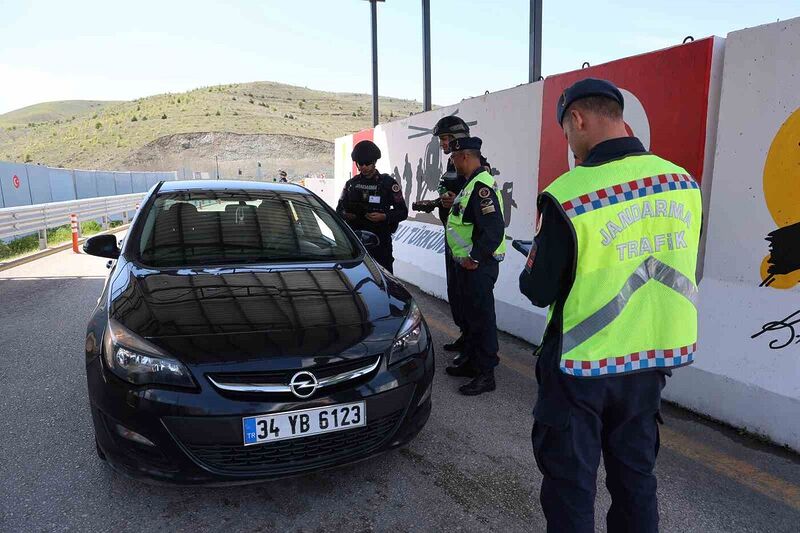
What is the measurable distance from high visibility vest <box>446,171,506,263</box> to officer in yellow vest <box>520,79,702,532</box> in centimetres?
174

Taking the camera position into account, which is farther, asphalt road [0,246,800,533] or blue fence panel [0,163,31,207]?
blue fence panel [0,163,31,207]

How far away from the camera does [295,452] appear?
2.30 m

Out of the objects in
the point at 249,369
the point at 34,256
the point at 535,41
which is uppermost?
the point at 535,41

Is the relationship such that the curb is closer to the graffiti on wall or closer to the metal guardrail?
the metal guardrail

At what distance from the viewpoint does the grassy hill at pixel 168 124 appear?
59.8 m

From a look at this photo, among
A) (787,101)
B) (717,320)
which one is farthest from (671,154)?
(717,320)

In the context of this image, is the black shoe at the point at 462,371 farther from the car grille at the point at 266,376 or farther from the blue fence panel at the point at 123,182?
the blue fence panel at the point at 123,182

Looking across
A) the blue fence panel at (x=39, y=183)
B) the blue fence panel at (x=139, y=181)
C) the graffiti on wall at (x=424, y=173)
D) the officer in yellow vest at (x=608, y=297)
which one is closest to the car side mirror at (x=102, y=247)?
the officer in yellow vest at (x=608, y=297)

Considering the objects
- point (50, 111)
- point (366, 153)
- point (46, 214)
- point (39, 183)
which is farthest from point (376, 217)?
point (50, 111)

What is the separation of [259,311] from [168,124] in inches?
2720

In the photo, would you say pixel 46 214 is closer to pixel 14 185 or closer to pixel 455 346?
pixel 14 185

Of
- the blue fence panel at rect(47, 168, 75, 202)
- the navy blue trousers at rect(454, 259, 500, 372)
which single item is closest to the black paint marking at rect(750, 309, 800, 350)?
the navy blue trousers at rect(454, 259, 500, 372)

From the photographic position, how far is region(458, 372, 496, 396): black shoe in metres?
3.73

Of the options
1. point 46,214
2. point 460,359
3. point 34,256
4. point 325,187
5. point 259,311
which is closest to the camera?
point 259,311
